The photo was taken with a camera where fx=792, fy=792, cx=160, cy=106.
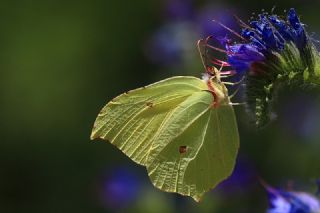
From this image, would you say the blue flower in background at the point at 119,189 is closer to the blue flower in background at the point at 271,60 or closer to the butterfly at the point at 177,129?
the butterfly at the point at 177,129

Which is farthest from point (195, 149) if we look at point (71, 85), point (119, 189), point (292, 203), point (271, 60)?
point (71, 85)

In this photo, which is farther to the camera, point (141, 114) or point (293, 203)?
point (141, 114)

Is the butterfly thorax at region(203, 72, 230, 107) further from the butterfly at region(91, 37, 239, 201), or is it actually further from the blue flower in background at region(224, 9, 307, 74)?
the blue flower in background at region(224, 9, 307, 74)

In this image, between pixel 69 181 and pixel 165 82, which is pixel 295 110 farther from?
pixel 165 82

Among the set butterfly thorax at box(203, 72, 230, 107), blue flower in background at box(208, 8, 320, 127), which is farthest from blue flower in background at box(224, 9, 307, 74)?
butterfly thorax at box(203, 72, 230, 107)

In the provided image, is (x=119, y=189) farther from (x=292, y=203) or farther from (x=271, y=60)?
(x=271, y=60)

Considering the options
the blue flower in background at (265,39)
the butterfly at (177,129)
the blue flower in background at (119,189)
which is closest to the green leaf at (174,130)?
the butterfly at (177,129)

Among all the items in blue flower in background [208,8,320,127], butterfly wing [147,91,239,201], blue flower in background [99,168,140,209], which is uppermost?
blue flower in background [208,8,320,127]
